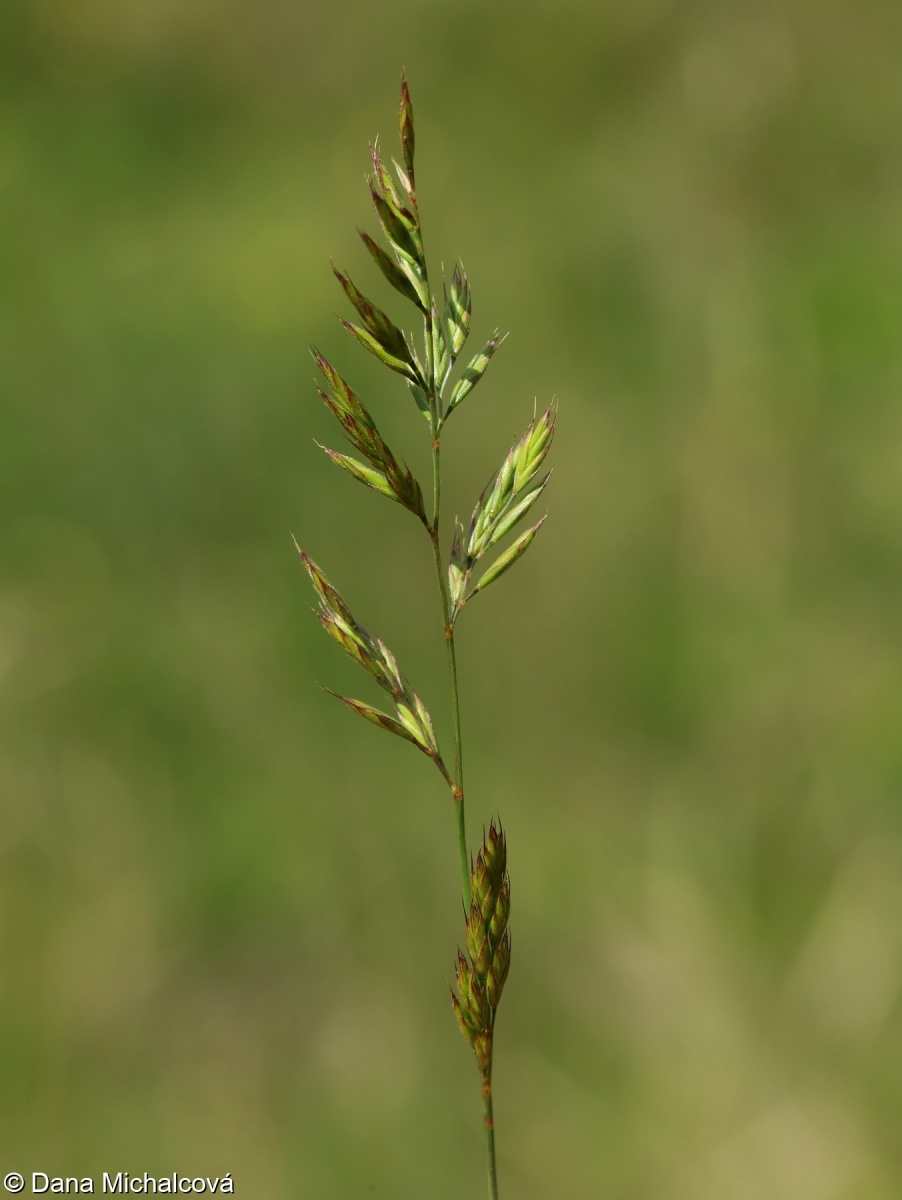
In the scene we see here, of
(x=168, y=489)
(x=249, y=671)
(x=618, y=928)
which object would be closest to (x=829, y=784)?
(x=618, y=928)

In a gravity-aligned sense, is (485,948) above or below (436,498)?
below

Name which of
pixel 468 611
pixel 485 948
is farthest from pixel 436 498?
pixel 468 611

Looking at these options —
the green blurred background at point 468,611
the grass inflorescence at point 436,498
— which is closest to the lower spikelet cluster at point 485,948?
the grass inflorescence at point 436,498

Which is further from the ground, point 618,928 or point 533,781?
point 533,781

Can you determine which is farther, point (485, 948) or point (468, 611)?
point (468, 611)

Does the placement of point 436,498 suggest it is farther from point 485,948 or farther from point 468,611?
point 468,611

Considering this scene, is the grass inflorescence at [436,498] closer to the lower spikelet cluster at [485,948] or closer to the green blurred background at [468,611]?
the lower spikelet cluster at [485,948]

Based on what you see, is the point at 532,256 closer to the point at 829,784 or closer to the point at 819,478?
the point at 819,478
